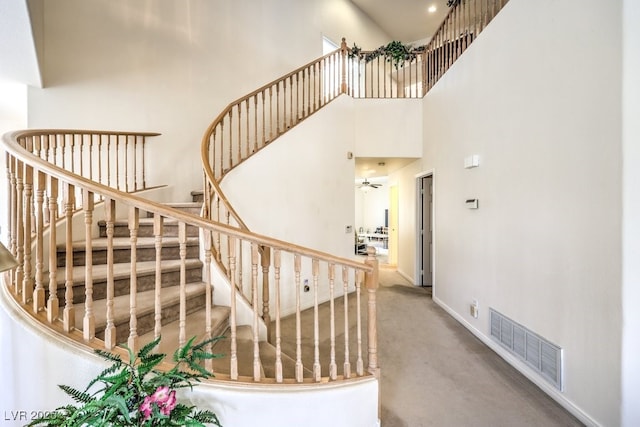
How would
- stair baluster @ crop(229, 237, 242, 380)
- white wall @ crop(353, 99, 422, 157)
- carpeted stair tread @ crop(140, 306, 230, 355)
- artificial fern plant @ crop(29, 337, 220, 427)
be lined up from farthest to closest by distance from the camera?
white wall @ crop(353, 99, 422, 157) < carpeted stair tread @ crop(140, 306, 230, 355) < stair baluster @ crop(229, 237, 242, 380) < artificial fern plant @ crop(29, 337, 220, 427)

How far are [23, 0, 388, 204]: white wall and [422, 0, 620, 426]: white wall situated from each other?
10.4ft

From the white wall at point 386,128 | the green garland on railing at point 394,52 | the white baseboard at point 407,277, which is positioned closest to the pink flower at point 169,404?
the white wall at point 386,128

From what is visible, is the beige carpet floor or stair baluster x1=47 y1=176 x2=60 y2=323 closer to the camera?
stair baluster x1=47 y1=176 x2=60 y2=323

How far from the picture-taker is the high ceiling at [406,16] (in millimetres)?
6152

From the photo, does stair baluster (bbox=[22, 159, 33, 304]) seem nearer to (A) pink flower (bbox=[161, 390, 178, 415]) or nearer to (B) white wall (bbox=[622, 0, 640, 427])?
(A) pink flower (bbox=[161, 390, 178, 415])

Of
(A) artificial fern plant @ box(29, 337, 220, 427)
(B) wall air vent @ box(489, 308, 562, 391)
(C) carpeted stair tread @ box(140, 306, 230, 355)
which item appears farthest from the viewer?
(B) wall air vent @ box(489, 308, 562, 391)

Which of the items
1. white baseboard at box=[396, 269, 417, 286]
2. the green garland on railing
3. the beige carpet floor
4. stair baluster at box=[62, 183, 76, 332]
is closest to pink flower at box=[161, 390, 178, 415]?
stair baluster at box=[62, 183, 76, 332]

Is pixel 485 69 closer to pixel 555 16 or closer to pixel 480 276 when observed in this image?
pixel 555 16

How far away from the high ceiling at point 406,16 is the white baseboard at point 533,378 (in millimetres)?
6446

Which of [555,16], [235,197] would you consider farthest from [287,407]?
[555,16]

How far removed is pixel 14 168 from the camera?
1483 millimetres

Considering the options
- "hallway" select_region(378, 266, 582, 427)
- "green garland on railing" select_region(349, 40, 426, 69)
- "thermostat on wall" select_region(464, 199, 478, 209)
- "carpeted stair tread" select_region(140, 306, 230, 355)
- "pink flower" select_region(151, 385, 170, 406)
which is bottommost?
"hallway" select_region(378, 266, 582, 427)

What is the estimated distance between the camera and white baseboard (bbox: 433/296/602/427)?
5.92ft

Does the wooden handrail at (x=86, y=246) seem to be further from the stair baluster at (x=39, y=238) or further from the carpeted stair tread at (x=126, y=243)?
the carpeted stair tread at (x=126, y=243)
